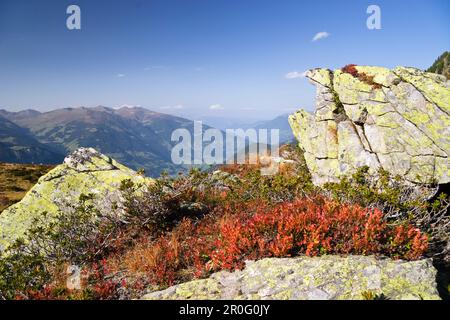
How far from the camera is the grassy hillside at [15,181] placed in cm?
3674

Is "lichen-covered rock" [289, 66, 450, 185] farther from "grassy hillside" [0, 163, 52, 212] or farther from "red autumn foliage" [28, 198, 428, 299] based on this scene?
"grassy hillside" [0, 163, 52, 212]

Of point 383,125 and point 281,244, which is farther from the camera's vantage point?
point 383,125

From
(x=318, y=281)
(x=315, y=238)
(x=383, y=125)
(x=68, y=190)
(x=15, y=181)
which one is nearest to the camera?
(x=318, y=281)

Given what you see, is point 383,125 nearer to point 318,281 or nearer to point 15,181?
point 318,281

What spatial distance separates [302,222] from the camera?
7094mm

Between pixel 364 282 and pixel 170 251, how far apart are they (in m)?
4.46

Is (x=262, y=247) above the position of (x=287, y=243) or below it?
below

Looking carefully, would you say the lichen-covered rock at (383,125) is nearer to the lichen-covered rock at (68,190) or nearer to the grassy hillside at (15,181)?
the lichen-covered rock at (68,190)

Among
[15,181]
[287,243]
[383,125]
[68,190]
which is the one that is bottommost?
[15,181]

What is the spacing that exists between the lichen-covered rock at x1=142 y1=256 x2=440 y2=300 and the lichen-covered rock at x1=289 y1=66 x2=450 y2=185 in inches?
210

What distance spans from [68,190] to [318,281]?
9615 mm

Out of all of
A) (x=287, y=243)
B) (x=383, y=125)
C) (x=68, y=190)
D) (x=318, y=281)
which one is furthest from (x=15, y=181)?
(x=318, y=281)

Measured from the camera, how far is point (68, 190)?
11.2m

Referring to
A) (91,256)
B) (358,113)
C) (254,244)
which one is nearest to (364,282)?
(254,244)
